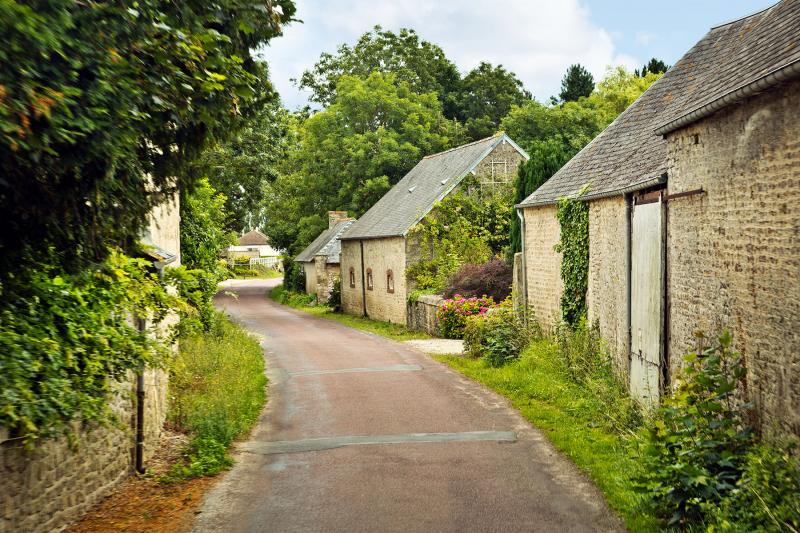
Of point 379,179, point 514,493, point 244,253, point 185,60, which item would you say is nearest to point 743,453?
point 514,493

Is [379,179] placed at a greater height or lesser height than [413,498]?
greater

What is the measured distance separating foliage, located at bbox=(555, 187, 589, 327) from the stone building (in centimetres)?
843

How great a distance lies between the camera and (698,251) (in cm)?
873

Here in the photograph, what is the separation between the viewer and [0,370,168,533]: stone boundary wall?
19.9 ft

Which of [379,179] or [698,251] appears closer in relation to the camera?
[698,251]

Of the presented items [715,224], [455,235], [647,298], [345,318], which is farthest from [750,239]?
[345,318]

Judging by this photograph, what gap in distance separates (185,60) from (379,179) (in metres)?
35.4

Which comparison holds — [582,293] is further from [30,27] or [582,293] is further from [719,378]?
[30,27]

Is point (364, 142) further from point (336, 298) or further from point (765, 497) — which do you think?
point (765, 497)

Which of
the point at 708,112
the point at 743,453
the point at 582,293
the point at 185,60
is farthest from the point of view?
the point at 582,293

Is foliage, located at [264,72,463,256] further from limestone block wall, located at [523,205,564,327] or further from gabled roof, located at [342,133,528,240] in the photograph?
limestone block wall, located at [523,205,564,327]

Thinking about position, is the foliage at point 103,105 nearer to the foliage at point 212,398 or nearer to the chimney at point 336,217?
the foliage at point 212,398

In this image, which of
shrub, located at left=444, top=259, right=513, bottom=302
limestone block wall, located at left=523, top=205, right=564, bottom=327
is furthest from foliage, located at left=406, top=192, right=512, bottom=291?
limestone block wall, located at left=523, top=205, right=564, bottom=327

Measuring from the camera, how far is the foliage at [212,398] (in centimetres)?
972
